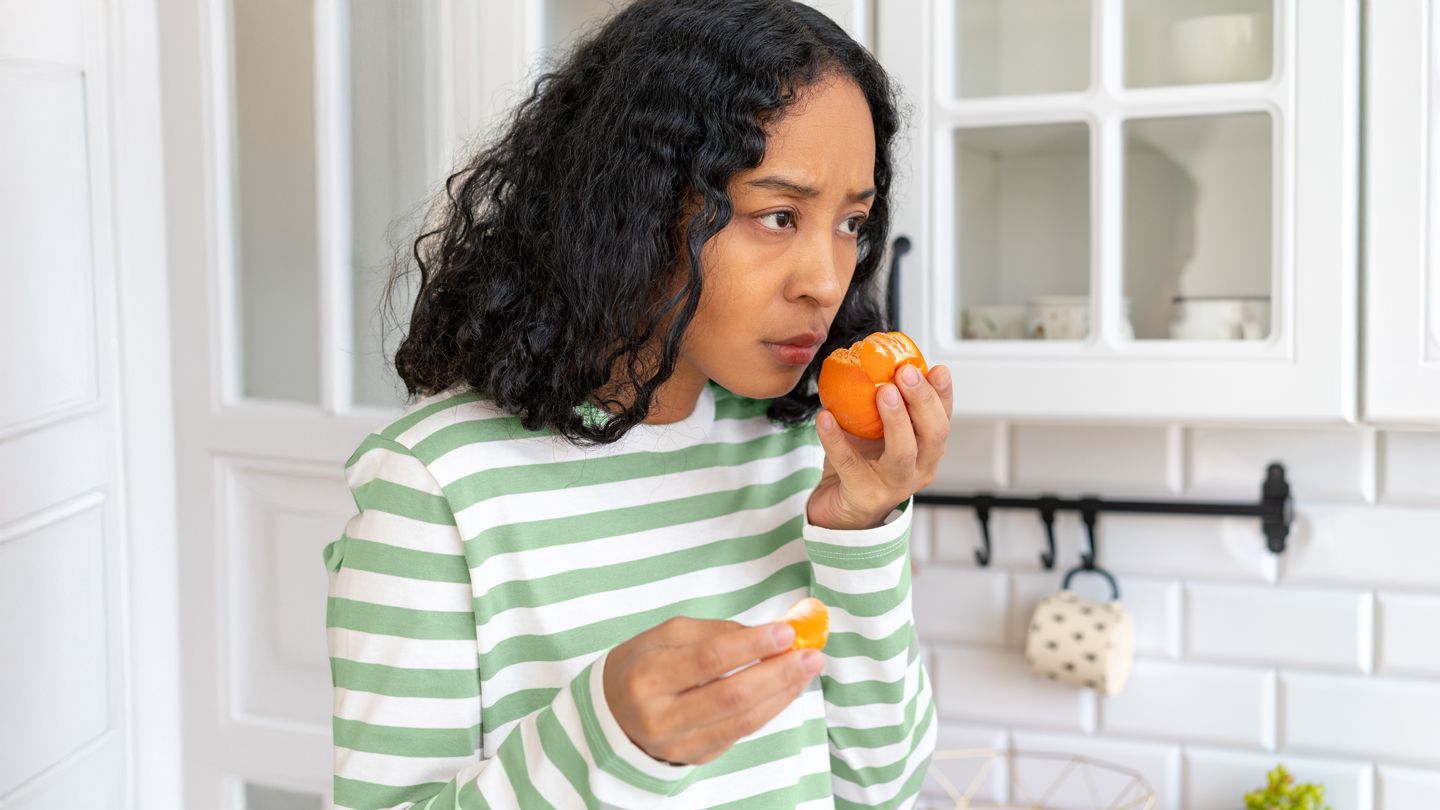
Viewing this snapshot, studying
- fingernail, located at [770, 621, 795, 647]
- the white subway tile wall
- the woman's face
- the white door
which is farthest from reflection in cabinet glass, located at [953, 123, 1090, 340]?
the white door

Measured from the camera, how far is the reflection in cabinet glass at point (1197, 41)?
44.8 inches

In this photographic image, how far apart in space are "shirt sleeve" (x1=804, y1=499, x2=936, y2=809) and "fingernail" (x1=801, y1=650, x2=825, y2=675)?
226 mm

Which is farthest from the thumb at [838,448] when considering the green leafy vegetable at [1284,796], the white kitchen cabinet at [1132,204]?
the green leafy vegetable at [1284,796]

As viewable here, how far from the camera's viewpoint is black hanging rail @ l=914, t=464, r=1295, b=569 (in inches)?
53.6

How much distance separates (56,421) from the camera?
4.43 ft

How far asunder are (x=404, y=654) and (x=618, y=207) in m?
0.32

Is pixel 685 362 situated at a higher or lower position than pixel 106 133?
lower

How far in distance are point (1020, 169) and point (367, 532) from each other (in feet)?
2.53

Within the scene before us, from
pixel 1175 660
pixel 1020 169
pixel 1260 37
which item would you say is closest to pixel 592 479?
pixel 1020 169

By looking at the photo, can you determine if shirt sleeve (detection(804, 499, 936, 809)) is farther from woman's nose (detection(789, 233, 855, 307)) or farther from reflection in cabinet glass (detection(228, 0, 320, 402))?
reflection in cabinet glass (detection(228, 0, 320, 402))

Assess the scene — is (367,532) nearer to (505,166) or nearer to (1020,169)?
(505,166)

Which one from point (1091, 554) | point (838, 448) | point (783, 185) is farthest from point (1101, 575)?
point (783, 185)

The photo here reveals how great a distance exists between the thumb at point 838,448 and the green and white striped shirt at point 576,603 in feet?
0.16

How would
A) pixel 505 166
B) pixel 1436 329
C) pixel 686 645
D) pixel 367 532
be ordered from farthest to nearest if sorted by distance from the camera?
pixel 1436 329 < pixel 505 166 < pixel 367 532 < pixel 686 645
